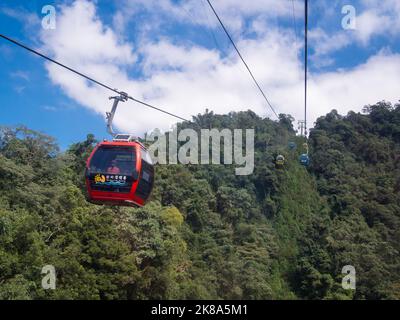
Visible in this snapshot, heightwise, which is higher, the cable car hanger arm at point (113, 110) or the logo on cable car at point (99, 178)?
the cable car hanger arm at point (113, 110)

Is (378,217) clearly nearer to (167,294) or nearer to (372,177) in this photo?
(372,177)

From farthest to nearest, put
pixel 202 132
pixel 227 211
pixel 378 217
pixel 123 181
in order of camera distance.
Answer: pixel 202 132, pixel 378 217, pixel 227 211, pixel 123 181

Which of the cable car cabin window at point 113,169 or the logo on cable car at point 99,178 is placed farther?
the logo on cable car at point 99,178

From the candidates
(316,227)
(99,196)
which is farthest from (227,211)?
(99,196)

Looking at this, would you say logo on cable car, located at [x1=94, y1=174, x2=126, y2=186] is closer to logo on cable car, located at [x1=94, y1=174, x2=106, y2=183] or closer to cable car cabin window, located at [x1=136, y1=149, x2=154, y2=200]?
logo on cable car, located at [x1=94, y1=174, x2=106, y2=183]

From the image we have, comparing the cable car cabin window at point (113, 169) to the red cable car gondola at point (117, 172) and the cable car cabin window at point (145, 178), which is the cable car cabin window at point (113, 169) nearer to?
the red cable car gondola at point (117, 172)

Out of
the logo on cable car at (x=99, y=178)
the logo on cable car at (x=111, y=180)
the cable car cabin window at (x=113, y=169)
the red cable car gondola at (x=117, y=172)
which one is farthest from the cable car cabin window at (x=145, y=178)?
the logo on cable car at (x=99, y=178)

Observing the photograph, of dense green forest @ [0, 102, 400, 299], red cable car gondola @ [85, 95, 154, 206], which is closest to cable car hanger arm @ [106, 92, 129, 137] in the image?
red cable car gondola @ [85, 95, 154, 206]
